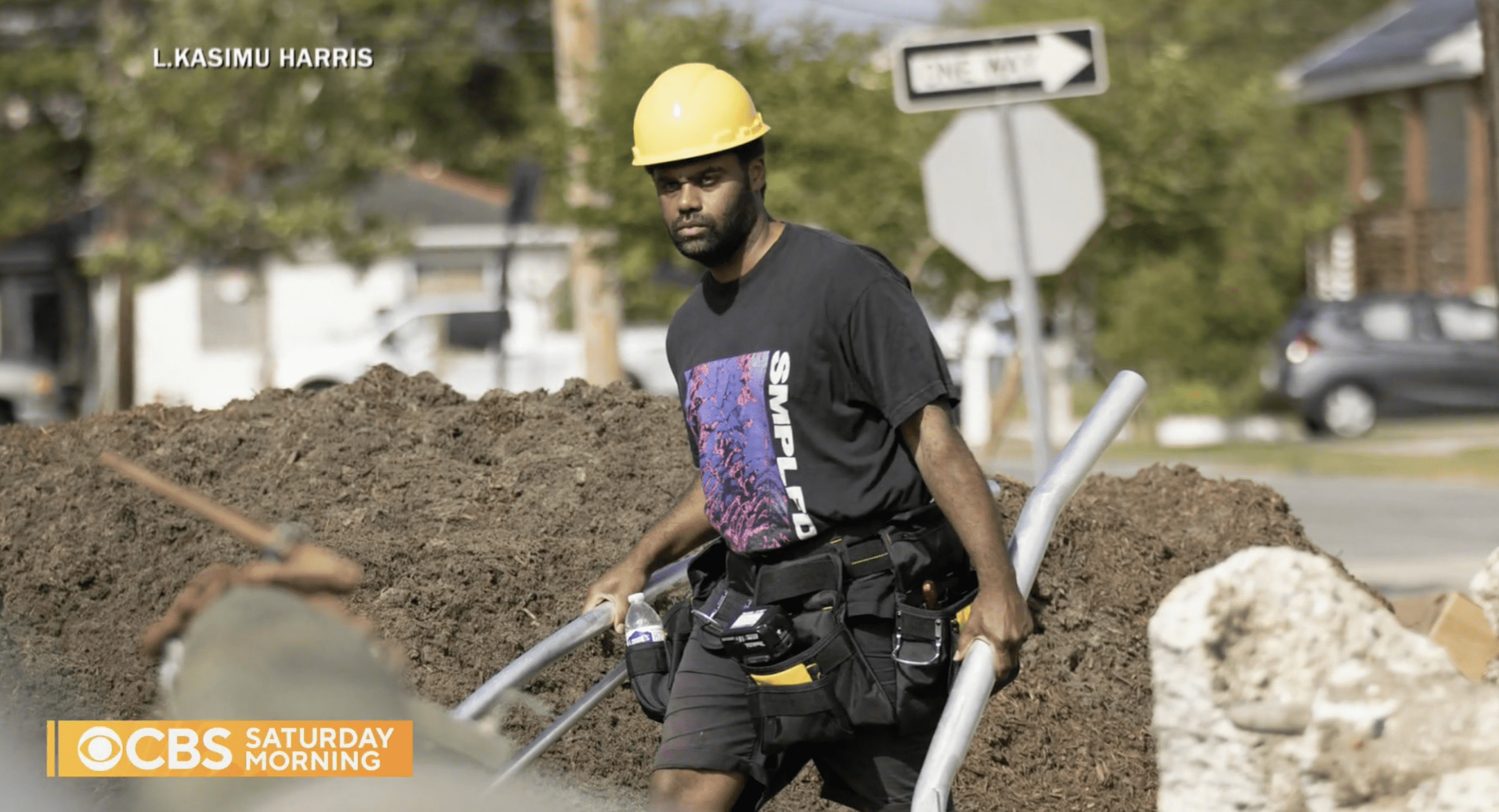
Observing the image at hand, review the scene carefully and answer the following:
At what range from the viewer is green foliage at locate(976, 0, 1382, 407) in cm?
1706

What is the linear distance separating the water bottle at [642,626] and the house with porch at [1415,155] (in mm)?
26189

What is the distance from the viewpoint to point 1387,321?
25062 millimetres

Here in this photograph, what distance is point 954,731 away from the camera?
3.18 metres

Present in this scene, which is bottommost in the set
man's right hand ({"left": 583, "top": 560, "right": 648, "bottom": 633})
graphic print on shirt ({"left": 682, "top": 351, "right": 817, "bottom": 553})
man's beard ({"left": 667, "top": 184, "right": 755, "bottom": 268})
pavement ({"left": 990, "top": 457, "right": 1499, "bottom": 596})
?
pavement ({"left": 990, "top": 457, "right": 1499, "bottom": 596})

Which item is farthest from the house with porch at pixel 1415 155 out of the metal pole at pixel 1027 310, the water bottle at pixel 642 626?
the water bottle at pixel 642 626

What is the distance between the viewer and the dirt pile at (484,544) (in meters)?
5.23

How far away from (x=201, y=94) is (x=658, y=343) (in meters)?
9.52

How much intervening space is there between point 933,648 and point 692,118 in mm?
1007

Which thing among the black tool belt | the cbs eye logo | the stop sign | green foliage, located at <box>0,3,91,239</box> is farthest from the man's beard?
green foliage, located at <box>0,3,91,239</box>

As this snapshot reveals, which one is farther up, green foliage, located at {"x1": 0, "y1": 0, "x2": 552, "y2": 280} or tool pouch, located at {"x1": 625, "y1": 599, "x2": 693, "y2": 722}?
green foliage, located at {"x1": 0, "y1": 0, "x2": 552, "y2": 280}

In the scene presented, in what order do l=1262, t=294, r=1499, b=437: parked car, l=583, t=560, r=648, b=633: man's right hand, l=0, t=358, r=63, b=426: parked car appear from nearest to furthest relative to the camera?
l=583, t=560, r=648, b=633: man's right hand, l=1262, t=294, r=1499, b=437: parked car, l=0, t=358, r=63, b=426: parked car

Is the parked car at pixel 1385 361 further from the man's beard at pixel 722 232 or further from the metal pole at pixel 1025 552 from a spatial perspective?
the man's beard at pixel 722 232

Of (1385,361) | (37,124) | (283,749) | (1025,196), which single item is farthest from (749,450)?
(37,124)

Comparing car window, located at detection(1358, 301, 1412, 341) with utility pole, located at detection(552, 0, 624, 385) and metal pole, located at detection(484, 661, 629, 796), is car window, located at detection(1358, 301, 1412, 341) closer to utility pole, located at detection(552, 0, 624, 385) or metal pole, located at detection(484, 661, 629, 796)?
utility pole, located at detection(552, 0, 624, 385)
